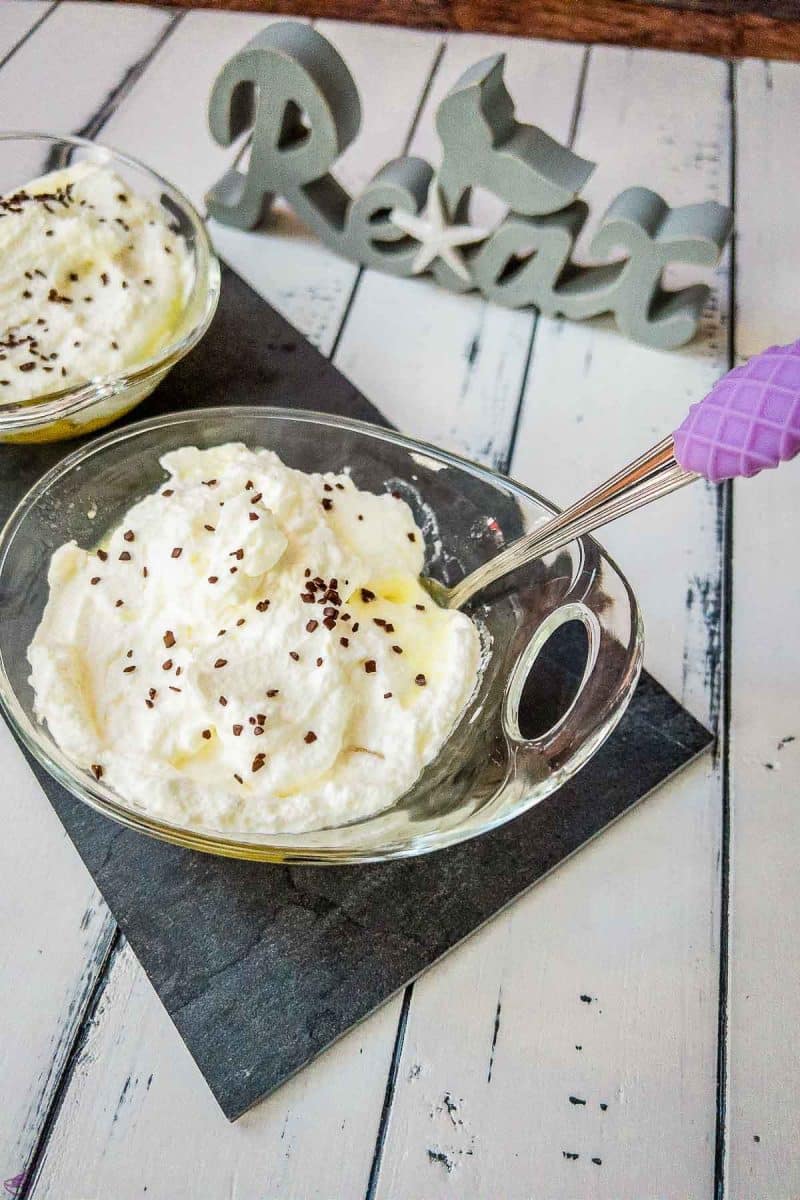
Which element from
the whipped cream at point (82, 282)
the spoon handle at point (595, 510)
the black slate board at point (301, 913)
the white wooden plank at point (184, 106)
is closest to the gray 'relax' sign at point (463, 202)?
the white wooden plank at point (184, 106)

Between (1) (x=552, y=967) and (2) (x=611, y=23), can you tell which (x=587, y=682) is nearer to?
(1) (x=552, y=967)

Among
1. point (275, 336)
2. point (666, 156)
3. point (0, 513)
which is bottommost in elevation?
point (0, 513)

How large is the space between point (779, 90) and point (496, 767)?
1.88 m

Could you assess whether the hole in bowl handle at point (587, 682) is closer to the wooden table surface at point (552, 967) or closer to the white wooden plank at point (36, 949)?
the wooden table surface at point (552, 967)

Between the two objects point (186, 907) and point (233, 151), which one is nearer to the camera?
point (186, 907)

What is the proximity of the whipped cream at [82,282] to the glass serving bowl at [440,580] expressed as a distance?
0.59 ft

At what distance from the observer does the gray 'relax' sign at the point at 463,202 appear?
171cm

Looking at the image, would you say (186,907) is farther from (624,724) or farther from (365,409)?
(365,409)

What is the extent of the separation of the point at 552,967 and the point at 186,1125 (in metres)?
0.43

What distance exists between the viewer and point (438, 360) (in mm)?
1831

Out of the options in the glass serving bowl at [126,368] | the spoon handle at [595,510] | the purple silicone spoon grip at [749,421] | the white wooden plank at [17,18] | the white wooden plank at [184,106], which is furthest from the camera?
the white wooden plank at [17,18]

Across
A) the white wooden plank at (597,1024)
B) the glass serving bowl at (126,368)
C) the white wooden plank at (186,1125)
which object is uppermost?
the glass serving bowl at (126,368)

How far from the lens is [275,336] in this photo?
5.82ft

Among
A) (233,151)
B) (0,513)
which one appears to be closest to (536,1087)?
(0,513)
